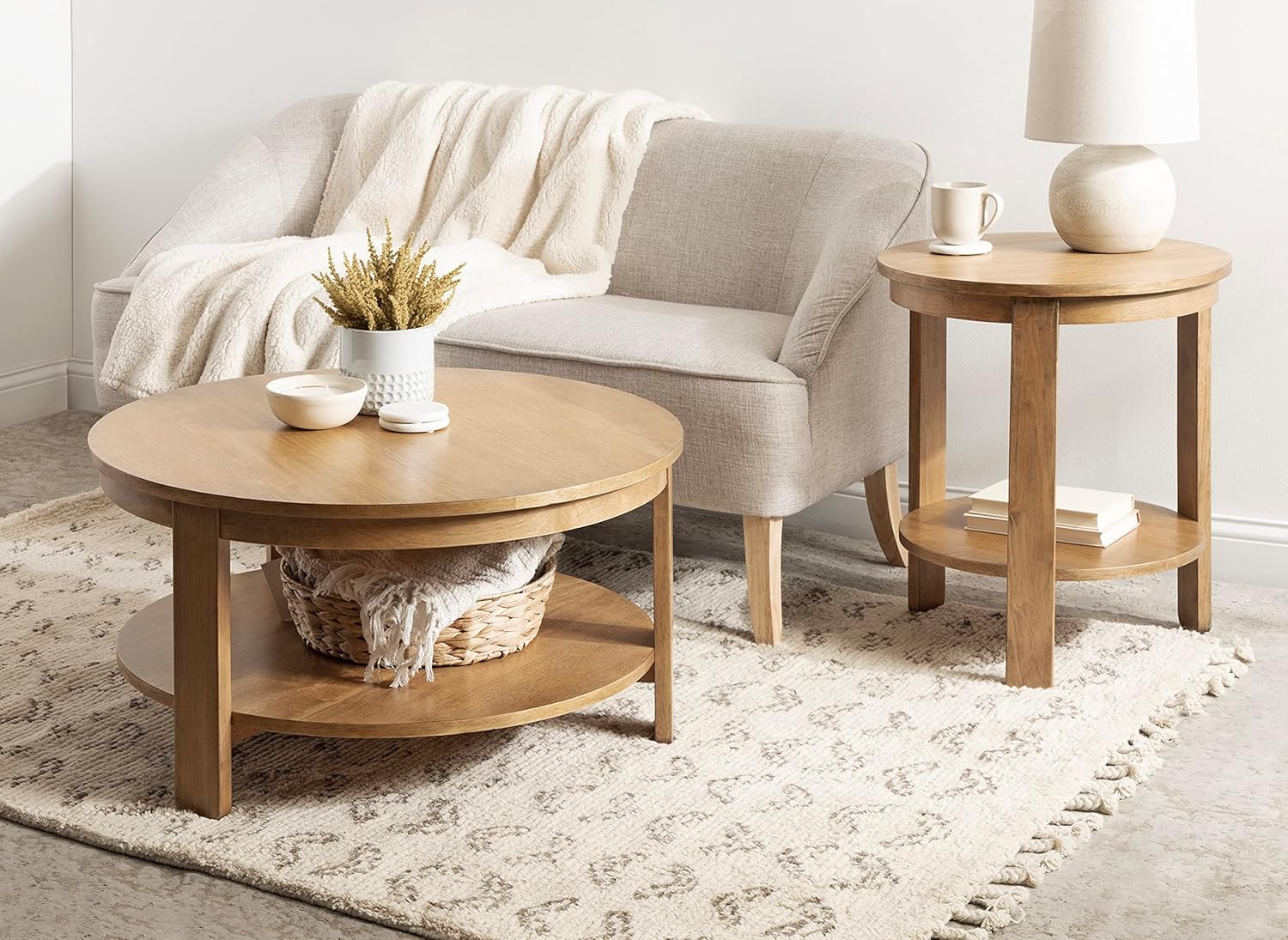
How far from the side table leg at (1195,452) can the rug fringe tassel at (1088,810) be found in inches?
5.0

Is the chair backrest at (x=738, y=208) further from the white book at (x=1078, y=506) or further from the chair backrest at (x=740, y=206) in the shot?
the white book at (x=1078, y=506)

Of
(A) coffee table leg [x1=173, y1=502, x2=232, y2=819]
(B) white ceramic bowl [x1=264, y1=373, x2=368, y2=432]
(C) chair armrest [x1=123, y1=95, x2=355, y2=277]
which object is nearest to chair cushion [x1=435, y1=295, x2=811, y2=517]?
(B) white ceramic bowl [x1=264, y1=373, x2=368, y2=432]

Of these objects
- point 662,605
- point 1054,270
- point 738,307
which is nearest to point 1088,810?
point 662,605

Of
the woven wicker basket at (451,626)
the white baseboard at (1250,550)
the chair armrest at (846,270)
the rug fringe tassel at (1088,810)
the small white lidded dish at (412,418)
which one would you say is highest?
the chair armrest at (846,270)

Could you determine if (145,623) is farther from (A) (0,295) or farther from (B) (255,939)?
(A) (0,295)

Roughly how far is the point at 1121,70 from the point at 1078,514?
689 millimetres

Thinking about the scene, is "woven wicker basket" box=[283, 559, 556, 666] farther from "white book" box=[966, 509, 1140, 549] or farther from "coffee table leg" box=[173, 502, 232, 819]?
"white book" box=[966, 509, 1140, 549]

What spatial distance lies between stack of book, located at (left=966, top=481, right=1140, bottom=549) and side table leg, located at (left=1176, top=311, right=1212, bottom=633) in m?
0.10

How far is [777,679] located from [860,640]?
23 cm

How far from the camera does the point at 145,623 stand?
2135 millimetres

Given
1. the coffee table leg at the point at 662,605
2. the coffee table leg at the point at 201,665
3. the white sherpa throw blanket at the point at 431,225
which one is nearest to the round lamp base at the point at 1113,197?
the coffee table leg at the point at 662,605

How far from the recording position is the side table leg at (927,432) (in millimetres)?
2574

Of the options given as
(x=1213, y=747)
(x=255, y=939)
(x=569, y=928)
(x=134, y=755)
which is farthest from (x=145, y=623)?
(x=1213, y=747)

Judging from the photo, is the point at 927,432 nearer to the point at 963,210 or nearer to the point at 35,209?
the point at 963,210
